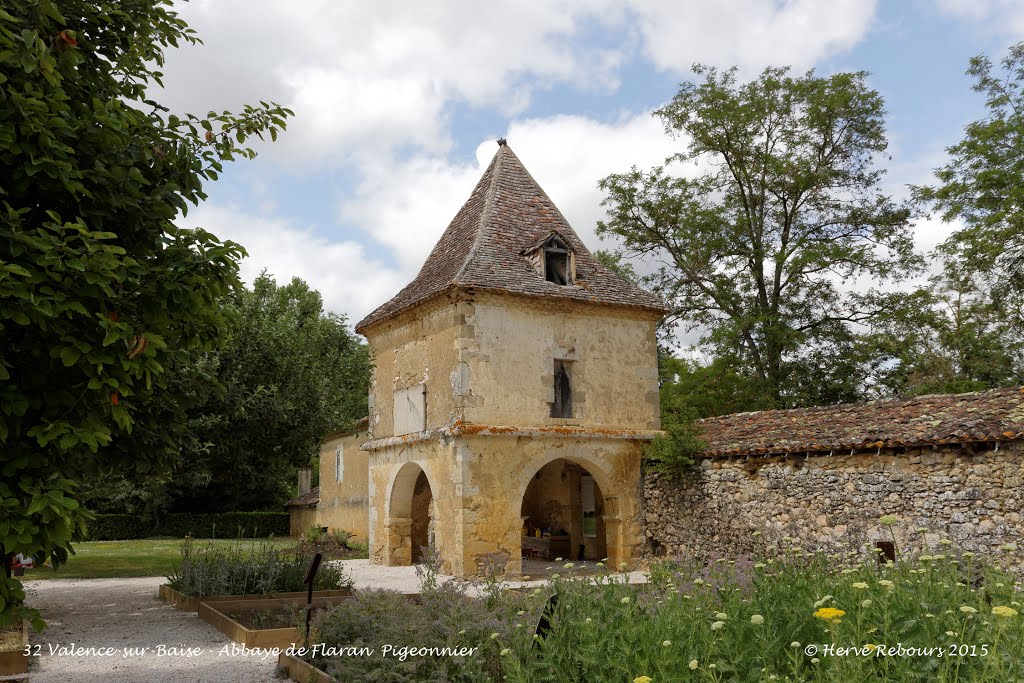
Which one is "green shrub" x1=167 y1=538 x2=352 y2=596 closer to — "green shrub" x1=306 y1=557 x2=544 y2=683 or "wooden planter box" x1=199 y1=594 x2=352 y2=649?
"wooden planter box" x1=199 y1=594 x2=352 y2=649

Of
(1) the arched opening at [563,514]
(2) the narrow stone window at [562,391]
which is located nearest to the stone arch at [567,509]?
(1) the arched opening at [563,514]

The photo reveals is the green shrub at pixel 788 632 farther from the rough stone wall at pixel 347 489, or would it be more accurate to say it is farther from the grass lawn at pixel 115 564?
the rough stone wall at pixel 347 489

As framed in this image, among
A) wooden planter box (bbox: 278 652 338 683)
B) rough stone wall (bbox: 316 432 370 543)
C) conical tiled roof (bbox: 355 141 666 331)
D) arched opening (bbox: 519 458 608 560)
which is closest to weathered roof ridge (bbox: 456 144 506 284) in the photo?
conical tiled roof (bbox: 355 141 666 331)

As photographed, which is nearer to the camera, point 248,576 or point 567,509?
point 248,576

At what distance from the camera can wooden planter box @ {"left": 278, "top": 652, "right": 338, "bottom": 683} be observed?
653 cm

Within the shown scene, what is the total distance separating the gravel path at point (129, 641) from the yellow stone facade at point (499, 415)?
4.57 meters

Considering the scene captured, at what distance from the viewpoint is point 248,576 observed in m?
11.4

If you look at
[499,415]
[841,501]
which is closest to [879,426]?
Answer: [841,501]

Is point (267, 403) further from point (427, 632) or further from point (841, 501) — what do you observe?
point (427, 632)

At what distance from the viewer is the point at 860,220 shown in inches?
935

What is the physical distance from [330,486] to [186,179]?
66.9 feet

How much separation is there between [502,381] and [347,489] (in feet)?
35.3

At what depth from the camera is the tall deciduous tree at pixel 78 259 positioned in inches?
185

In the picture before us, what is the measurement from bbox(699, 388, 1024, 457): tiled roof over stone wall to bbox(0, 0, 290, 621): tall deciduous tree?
30.6ft
